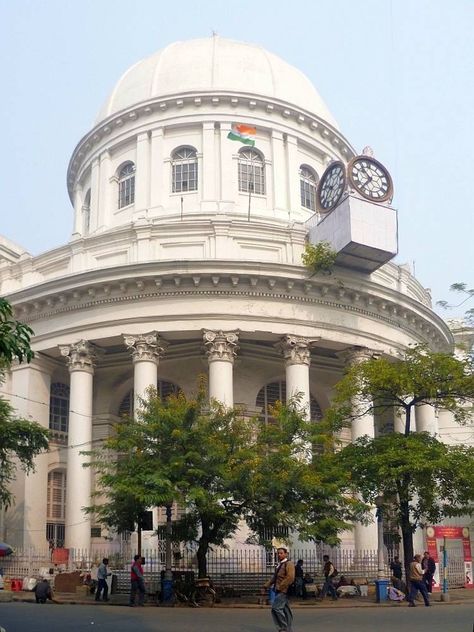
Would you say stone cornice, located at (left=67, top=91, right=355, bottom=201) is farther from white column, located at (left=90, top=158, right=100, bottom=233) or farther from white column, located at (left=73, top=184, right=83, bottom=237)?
white column, located at (left=73, top=184, right=83, bottom=237)

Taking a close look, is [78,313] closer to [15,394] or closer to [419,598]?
[15,394]

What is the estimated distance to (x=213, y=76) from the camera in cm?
4419

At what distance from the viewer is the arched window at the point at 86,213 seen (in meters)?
45.6

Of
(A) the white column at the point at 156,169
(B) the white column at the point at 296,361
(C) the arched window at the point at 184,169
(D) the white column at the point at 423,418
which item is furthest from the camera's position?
(C) the arched window at the point at 184,169

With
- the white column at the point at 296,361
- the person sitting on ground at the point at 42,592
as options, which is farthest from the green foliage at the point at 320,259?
the person sitting on ground at the point at 42,592

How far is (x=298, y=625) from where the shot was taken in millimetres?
16781

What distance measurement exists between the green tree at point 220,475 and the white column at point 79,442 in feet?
24.8

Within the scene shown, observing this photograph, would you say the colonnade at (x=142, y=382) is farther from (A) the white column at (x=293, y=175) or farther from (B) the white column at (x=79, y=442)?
(A) the white column at (x=293, y=175)

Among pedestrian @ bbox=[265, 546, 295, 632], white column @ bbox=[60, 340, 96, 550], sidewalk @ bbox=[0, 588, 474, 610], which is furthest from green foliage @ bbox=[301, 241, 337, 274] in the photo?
pedestrian @ bbox=[265, 546, 295, 632]

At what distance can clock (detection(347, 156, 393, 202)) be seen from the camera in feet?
110

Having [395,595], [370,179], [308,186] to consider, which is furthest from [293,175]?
[395,595]

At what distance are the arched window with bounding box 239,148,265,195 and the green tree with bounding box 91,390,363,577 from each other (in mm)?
19834

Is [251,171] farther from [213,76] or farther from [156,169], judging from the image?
[213,76]

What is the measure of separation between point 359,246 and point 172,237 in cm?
770
